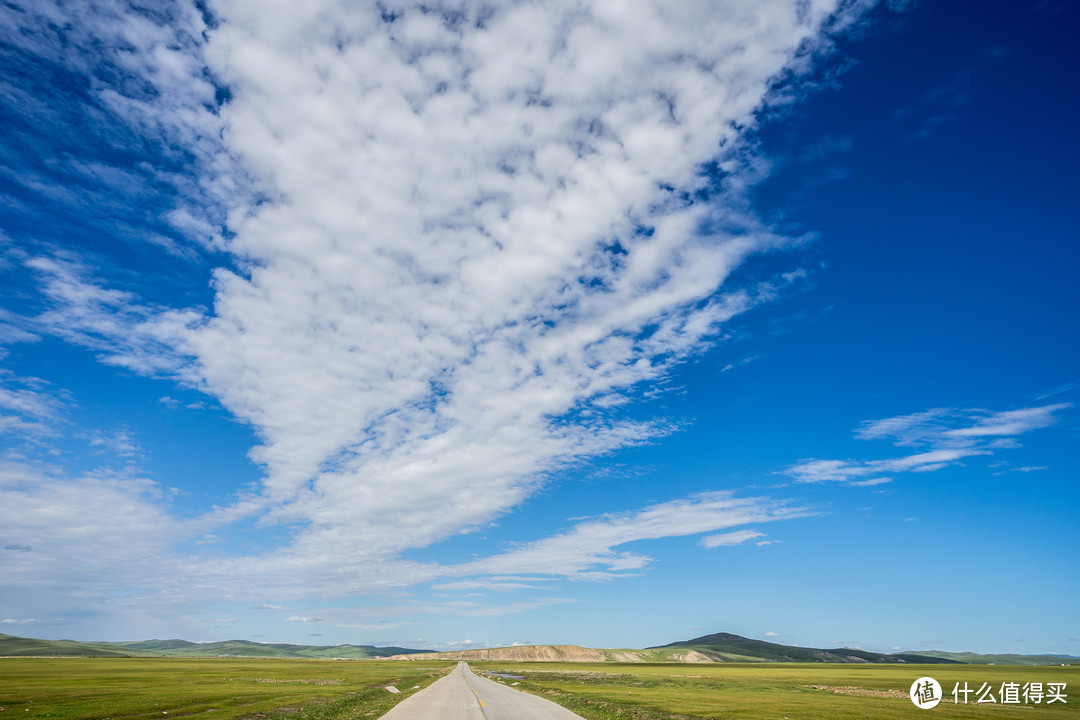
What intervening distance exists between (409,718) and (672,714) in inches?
810

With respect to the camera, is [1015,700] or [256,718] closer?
[256,718]

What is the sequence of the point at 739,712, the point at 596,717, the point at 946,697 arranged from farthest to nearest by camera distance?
the point at 946,697 → the point at 739,712 → the point at 596,717

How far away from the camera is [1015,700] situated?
178 feet

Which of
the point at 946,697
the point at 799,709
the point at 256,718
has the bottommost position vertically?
the point at 946,697

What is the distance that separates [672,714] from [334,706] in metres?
25.3

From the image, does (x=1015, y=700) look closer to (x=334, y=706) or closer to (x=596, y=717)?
(x=596, y=717)

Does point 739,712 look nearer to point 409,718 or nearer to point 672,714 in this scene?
point 672,714

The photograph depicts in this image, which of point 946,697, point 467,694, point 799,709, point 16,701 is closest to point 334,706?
point 467,694

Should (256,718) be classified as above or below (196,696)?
above

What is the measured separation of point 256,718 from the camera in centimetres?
3488

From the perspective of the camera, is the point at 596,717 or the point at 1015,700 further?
the point at 1015,700

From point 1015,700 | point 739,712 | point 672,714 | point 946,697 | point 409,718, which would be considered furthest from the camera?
point 946,697

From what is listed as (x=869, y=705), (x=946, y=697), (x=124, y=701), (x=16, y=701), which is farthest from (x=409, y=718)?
(x=946, y=697)

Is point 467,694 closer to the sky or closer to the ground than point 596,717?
closer to the ground
